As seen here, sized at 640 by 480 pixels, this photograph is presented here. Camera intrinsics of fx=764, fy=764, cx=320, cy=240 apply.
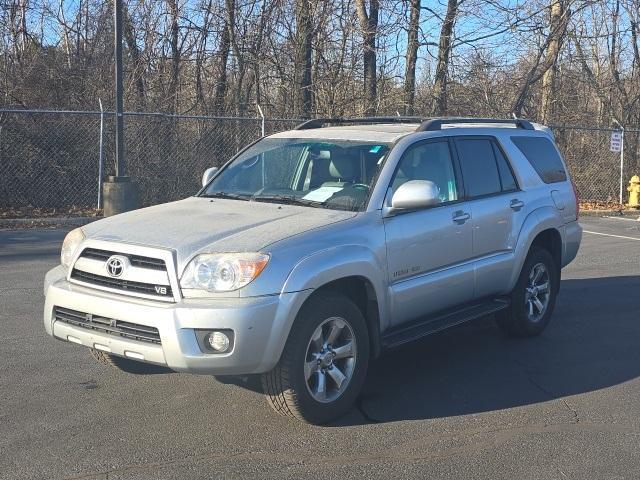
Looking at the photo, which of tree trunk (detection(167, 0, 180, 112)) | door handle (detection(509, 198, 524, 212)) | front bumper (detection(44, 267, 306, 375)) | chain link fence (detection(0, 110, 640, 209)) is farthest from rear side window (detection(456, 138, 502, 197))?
tree trunk (detection(167, 0, 180, 112))

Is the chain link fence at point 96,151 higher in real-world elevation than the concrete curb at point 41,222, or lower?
higher

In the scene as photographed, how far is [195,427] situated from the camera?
183 inches

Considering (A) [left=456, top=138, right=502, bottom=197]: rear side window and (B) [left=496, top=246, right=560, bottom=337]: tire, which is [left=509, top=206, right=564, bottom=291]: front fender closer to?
(B) [left=496, top=246, right=560, bottom=337]: tire

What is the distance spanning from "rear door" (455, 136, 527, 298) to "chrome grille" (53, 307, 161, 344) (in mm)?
2749

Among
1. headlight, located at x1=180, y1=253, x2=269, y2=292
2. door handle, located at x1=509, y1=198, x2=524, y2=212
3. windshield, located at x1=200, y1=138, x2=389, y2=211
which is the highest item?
windshield, located at x1=200, y1=138, x2=389, y2=211

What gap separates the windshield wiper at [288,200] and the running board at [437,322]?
1.02 meters

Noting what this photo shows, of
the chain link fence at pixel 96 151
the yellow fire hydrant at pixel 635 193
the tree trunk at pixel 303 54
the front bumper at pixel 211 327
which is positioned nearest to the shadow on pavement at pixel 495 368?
the front bumper at pixel 211 327

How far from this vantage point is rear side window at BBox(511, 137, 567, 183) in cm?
701

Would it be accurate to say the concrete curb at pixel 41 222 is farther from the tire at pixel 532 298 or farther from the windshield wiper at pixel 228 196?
the tire at pixel 532 298

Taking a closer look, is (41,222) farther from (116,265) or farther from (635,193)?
(635,193)

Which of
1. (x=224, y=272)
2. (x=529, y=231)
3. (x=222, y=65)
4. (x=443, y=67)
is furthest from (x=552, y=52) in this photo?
(x=224, y=272)

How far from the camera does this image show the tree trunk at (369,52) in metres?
18.7

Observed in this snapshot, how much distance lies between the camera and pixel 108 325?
4.46 m

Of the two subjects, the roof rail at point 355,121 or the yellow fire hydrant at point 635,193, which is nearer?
the roof rail at point 355,121
